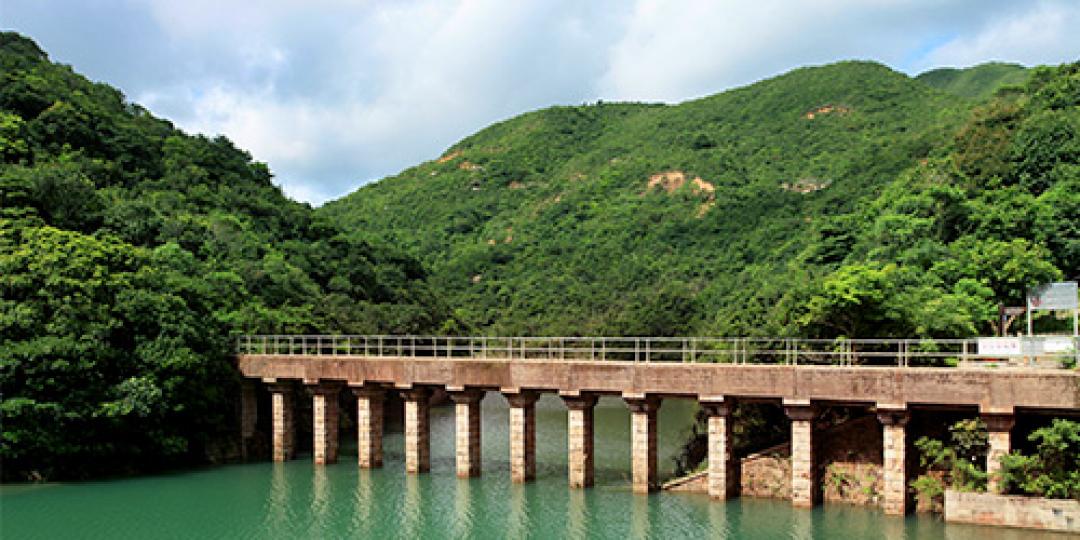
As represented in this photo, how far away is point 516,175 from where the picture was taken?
152m

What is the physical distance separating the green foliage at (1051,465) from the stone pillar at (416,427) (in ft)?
68.6

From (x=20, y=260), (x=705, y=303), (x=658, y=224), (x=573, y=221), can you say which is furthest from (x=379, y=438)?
(x=573, y=221)

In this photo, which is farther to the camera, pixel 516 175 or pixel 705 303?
pixel 516 175

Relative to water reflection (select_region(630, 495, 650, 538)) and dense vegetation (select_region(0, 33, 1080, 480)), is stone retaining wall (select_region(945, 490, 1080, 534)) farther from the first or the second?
dense vegetation (select_region(0, 33, 1080, 480))

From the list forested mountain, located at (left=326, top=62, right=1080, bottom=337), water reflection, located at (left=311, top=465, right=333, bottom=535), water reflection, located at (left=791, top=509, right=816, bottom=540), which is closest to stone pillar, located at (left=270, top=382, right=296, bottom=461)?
water reflection, located at (left=311, top=465, right=333, bottom=535)

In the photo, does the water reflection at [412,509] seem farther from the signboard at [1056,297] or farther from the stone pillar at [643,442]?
the signboard at [1056,297]

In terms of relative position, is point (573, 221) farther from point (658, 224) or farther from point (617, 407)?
point (617, 407)

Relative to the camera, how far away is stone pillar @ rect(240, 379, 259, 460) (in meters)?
40.6

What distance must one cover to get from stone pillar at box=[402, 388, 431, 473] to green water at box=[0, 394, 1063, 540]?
58cm

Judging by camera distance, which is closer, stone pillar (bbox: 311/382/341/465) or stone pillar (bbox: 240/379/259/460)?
stone pillar (bbox: 311/382/341/465)

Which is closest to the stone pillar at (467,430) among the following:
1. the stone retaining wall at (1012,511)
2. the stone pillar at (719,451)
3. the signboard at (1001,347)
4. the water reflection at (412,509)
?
the water reflection at (412,509)

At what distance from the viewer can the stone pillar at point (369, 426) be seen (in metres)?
36.5

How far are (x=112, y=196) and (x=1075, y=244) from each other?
187ft

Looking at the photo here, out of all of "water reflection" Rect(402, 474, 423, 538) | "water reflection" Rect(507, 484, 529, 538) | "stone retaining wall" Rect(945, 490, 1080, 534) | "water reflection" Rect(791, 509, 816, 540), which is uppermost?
"stone retaining wall" Rect(945, 490, 1080, 534)
